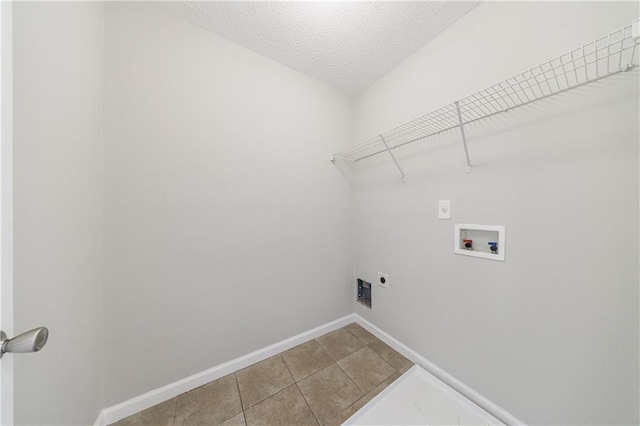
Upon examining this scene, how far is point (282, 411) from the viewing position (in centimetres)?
113

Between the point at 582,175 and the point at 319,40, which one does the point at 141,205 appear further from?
the point at 582,175

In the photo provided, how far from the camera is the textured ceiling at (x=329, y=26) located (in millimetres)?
1177

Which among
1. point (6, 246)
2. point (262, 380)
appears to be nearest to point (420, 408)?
point (262, 380)

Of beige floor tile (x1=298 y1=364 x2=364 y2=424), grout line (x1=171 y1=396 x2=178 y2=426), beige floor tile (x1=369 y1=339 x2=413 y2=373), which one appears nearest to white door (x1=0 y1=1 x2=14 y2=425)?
grout line (x1=171 y1=396 x2=178 y2=426)

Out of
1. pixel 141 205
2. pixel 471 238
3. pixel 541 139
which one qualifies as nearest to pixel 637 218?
pixel 541 139

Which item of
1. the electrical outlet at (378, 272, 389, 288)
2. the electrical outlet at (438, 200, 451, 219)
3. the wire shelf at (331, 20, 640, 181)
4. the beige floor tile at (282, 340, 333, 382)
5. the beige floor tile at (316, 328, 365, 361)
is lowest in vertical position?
the beige floor tile at (282, 340, 333, 382)

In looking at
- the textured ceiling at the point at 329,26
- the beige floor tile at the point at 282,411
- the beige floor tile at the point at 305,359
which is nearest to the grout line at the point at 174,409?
the beige floor tile at the point at 282,411

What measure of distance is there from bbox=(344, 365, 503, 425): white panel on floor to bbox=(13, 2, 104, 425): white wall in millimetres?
1268

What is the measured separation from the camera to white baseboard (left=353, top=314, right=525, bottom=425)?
1072 mm

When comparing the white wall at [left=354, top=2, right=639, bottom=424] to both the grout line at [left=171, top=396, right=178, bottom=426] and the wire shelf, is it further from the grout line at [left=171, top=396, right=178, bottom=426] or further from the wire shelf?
the grout line at [left=171, top=396, right=178, bottom=426]

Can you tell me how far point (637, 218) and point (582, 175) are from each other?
22cm

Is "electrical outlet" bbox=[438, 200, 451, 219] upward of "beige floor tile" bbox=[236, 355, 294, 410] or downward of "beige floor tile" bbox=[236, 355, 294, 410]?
upward

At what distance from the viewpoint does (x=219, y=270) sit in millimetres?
1353

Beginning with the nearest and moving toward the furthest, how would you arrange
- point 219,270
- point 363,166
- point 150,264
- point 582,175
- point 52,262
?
point 52,262, point 582,175, point 150,264, point 219,270, point 363,166
